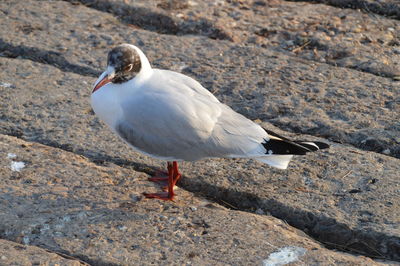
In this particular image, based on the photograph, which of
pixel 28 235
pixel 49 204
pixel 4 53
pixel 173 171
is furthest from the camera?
pixel 4 53

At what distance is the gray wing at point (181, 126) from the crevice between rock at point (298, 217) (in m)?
0.24

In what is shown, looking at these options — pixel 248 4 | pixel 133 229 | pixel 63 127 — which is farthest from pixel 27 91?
pixel 248 4

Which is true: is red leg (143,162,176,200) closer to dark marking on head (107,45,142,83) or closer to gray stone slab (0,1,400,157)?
dark marking on head (107,45,142,83)

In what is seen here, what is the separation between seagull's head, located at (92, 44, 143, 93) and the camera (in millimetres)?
3227

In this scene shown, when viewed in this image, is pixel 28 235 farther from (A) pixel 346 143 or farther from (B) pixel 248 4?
(B) pixel 248 4

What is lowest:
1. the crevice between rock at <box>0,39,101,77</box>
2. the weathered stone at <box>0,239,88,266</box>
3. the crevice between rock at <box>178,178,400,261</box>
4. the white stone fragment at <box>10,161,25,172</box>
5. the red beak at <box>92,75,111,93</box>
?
the white stone fragment at <box>10,161,25,172</box>

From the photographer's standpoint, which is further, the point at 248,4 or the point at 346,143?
the point at 248,4

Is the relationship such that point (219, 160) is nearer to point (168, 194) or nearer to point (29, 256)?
point (168, 194)

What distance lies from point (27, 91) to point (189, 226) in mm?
1522

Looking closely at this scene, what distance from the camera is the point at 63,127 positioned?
3768 mm

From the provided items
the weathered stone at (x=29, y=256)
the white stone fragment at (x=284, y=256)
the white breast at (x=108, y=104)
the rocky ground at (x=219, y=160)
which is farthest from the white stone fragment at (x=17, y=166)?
the white stone fragment at (x=284, y=256)

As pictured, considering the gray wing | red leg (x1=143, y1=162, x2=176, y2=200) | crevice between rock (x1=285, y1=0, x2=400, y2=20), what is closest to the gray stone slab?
crevice between rock (x1=285, y1=0, x2=400, y2=20)

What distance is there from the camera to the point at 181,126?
3.15 metres

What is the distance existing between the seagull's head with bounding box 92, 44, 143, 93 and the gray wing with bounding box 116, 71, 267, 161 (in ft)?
0.32
